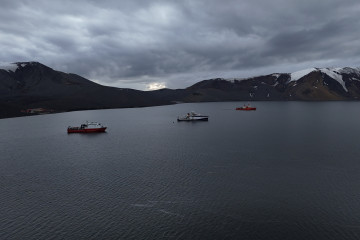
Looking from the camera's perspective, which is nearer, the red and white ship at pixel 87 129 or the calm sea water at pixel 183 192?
the calm sea water at pixel 183 192

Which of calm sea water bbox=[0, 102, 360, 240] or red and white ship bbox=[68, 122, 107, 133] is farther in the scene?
red and white ship bbox=[68, 122, 107, 133]

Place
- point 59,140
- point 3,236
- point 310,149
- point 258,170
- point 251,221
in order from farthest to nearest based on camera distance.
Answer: point 59,140
point 310,149
point 258,170
point 251,221
point 3,236

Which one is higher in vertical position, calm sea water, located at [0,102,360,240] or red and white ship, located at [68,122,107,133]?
red and white ship, located at [68,122,107,133]

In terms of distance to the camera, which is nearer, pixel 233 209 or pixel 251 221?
pixel 251 221

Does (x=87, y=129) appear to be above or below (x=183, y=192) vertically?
above

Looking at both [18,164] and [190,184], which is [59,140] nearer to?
[18,164]

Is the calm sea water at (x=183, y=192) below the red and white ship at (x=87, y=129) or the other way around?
below

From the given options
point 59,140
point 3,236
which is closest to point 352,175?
point 3,236

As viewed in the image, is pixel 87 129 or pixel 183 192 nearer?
pixel 183 192
